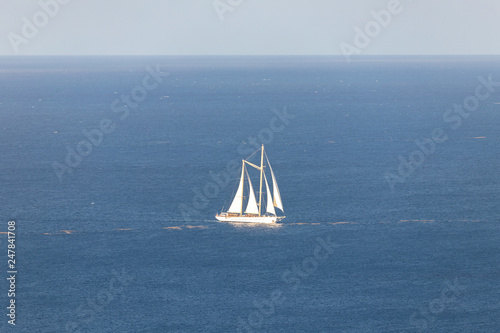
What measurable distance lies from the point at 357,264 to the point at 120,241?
129 ft

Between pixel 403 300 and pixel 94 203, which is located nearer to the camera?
pixel 403 300

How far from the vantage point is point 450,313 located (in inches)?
3780

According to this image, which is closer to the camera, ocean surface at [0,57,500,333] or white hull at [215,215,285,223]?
ocean surface at [0,57,500,333]

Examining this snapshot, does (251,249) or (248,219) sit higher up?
(248,219)

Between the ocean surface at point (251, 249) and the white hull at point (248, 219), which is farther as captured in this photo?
the white hull at point (248, 219)

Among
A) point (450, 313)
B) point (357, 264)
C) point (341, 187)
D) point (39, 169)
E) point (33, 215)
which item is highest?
point (39, 169)

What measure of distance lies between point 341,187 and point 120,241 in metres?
53.0

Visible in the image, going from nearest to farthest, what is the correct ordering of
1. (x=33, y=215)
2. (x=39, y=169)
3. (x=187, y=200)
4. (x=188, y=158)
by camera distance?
1. (x=33, y=215)
2. (x=187, y=200)
3. (x=39, y=169)
4. (x=188, y=158)

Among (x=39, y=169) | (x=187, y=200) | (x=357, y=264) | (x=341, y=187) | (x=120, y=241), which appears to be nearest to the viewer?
(x=357, y=264)

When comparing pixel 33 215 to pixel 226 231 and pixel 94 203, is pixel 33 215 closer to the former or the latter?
pixel 94 203

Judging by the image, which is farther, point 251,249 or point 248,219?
point 248,219

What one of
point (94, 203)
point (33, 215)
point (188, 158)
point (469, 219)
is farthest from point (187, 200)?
point (469, 219)

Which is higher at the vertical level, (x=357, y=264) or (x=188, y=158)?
(x=188, y=158)

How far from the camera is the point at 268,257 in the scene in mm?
112875
